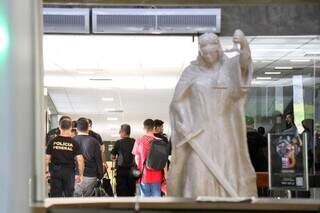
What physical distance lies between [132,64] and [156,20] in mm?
2820

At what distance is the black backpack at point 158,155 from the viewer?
7926 millimetres

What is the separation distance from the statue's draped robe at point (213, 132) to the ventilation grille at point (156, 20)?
4.27m

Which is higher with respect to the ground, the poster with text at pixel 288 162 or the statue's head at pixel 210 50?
the statue's head at pixel 210 50

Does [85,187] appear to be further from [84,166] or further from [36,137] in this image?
[36,137]

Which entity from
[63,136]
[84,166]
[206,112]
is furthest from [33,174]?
[84,166]

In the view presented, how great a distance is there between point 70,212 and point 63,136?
17.5ft

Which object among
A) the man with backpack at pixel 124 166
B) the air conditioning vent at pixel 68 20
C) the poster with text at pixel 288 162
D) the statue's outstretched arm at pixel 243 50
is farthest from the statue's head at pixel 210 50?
the air conditioning vent at pixel 68 20

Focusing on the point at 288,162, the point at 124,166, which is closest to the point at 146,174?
the point at 124,166

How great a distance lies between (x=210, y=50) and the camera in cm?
470

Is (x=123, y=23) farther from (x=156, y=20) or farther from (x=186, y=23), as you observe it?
(x=186, y=23)

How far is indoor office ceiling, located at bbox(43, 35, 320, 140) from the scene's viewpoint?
390 inches

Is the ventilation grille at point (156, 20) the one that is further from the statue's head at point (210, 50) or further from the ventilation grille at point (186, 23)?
the statue's head at point (210, 50)

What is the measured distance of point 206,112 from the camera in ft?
15.2

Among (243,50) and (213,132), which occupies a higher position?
(243,50)
